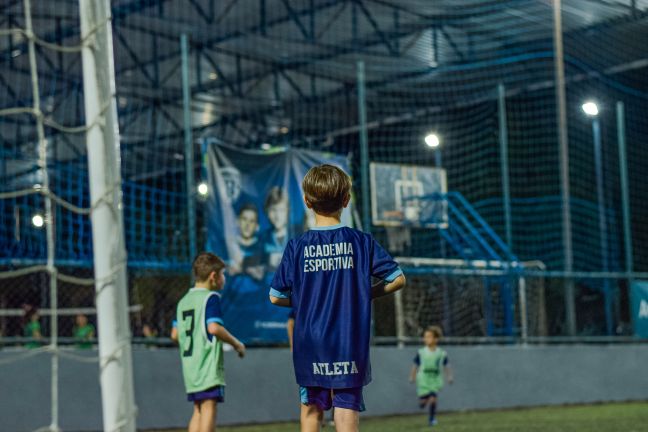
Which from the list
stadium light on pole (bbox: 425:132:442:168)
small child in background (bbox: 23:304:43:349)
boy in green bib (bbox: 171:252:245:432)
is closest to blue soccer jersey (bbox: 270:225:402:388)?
boy in green bib (bbox: 171:252:245:432)

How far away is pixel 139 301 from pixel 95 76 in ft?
25.5

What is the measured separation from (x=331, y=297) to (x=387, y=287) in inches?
10.7

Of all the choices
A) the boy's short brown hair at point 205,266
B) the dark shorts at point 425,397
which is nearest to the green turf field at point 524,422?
the dark shorts at point 425,397

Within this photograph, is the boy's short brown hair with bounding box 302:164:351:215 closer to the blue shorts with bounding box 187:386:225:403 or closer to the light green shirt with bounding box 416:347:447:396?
the blue shorts with bounding box 187:386:225:403

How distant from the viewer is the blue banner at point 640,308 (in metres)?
16.8

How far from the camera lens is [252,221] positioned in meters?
12.9

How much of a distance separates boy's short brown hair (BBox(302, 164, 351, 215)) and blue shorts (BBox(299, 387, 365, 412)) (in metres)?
0.79

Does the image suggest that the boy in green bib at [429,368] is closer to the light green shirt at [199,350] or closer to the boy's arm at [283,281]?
the light green shirt at [199,350]

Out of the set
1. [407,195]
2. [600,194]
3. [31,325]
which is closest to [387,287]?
[31,325]

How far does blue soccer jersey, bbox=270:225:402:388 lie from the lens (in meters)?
5.19

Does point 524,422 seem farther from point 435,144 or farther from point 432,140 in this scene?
point 432,140

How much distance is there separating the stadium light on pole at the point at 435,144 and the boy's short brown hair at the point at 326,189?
410 inches

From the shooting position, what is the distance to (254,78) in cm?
2686

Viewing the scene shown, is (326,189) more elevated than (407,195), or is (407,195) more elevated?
(407,195)
